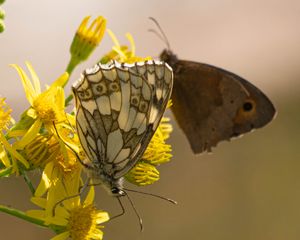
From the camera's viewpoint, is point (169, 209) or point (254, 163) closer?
point (169, 209)

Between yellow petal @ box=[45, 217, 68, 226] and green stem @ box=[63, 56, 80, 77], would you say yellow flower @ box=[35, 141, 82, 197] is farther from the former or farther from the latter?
green stem @ box=[63, 56, 80, 77]

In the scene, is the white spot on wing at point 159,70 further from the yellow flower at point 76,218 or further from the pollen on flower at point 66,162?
the yellow flower at point 76,218

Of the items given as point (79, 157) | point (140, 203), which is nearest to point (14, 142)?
point (79, 157)

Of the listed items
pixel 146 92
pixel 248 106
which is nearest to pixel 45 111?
pixel 146 92

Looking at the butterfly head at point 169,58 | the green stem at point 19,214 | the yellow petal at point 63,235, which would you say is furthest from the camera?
the butterfly head at point 169,58

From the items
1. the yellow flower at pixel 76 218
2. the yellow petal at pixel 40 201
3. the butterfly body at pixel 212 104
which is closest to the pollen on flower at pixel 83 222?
the yellow flower at pixel 76 218

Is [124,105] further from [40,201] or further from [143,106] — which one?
[40,201]

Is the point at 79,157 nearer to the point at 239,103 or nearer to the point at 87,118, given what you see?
the point at 87,118
